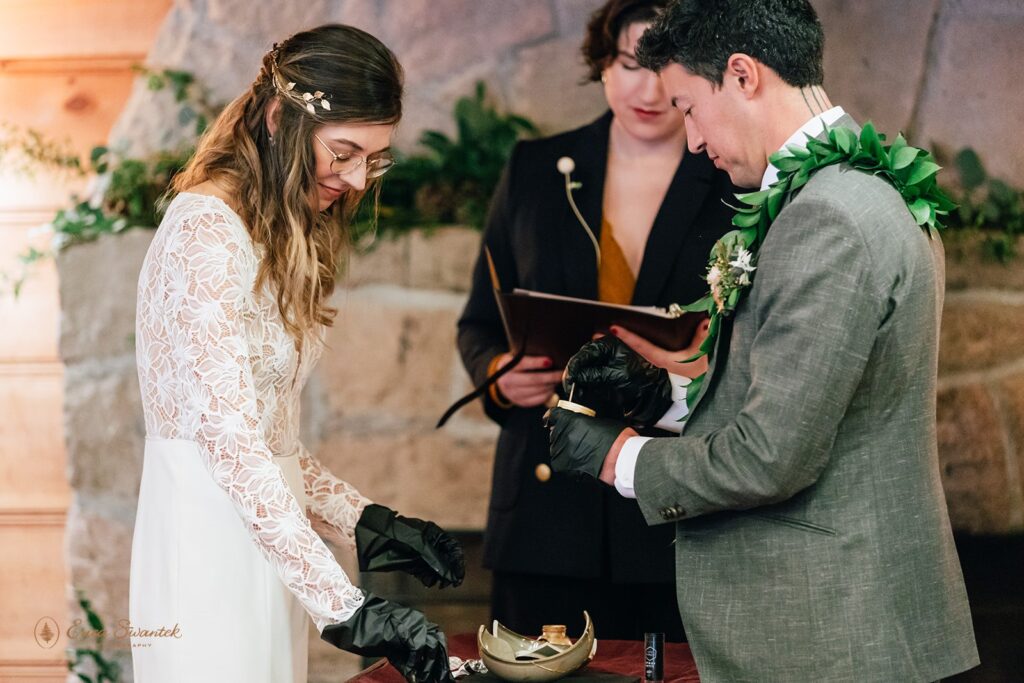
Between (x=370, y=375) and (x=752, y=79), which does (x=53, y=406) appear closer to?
(x=370, y=375)

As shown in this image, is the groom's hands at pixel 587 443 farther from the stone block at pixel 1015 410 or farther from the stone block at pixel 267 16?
the stone block at pixel 267 16

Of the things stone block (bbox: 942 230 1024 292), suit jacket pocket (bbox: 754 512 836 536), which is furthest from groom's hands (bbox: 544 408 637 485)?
stone block (bbox: 942 230 1024 292)

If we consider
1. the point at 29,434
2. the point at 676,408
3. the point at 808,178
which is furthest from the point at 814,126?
the point at 29,434

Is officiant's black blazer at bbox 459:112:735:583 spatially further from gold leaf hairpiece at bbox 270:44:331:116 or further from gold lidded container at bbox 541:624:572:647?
gold leaf hairpiece at bbox 270:44:331:116

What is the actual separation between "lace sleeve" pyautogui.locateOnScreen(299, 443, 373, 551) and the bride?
0.14ft

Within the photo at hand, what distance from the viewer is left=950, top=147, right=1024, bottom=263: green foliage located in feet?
9.92

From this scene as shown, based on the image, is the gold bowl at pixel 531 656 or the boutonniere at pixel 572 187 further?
the boutonniere at pixel 572 187

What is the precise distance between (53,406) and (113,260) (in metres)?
0.46

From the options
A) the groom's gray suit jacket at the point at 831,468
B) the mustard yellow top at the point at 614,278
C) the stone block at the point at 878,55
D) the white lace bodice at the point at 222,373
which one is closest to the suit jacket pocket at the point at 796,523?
the groom's gray suit jacket at the point at 831,468

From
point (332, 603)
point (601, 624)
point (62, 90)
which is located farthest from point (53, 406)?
point (332, 603)

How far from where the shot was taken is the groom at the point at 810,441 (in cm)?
145

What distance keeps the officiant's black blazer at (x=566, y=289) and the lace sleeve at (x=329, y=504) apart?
1.74 feet

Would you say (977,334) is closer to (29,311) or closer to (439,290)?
(439,290)

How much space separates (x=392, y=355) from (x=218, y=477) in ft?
4.86
